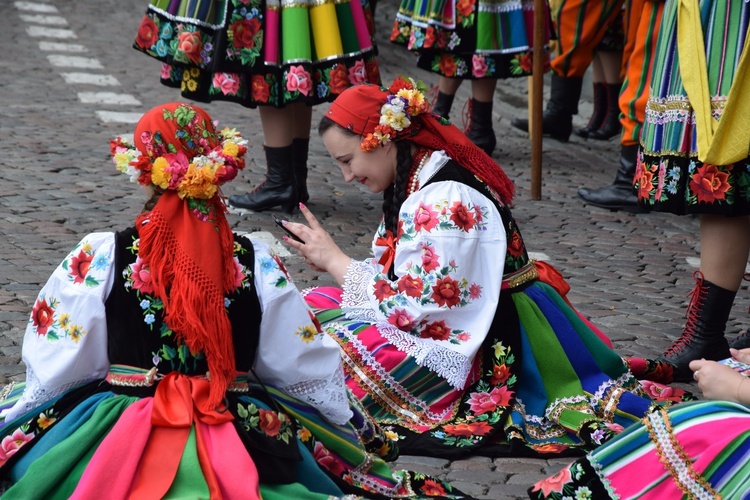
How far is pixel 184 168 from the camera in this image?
8.67 ft

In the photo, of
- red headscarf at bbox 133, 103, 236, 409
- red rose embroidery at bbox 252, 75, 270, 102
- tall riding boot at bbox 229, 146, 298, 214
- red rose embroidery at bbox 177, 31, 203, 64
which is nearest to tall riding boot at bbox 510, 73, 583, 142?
tall riding boot at bbox 229, 146, 298, 214

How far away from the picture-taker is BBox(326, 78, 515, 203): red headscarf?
3.68 metres

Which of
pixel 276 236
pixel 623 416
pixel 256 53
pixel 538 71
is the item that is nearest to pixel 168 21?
pixel 256 53

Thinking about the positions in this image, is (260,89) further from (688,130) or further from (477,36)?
(688,130)

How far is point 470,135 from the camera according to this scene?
748 centimetres

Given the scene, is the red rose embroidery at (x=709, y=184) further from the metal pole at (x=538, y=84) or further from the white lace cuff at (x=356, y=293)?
the metal pole at (x=538, y=84)

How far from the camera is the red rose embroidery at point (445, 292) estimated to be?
11.6 ft

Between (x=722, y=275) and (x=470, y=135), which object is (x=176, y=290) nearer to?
(x=722, y=275)

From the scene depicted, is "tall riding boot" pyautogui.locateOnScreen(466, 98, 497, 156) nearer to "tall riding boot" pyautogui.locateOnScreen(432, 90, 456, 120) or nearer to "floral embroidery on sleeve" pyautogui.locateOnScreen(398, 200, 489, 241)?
"tall riding boot" pyautogui.locateOnScreen(432, 90, 456, 120)

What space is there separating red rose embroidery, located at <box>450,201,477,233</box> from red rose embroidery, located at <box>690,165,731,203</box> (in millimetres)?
928

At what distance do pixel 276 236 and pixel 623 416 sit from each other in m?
2.52

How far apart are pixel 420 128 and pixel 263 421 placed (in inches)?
53.6

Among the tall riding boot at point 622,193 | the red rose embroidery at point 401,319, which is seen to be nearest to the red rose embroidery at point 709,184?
the red rose embroidery at point 401,319

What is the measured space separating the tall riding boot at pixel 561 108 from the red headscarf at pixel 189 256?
541 cm
